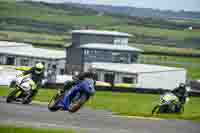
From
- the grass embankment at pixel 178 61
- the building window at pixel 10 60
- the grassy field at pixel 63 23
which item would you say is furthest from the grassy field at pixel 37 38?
the grass embankment at pixel 178 61

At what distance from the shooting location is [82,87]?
37.8 ft

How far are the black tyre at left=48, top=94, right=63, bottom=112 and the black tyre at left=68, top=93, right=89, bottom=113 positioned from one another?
229 millimetres

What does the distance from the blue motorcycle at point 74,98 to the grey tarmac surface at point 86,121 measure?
0.46 feet

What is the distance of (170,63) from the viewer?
40.2 feet

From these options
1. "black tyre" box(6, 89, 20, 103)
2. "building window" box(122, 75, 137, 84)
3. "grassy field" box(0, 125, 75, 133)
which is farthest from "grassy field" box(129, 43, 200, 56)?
"grassy field" box(0, 125, 75, 133)

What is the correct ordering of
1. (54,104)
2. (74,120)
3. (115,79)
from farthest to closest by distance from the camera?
(115,79) → (54,104) → (74,120)

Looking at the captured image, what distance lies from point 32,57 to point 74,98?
1.06 m

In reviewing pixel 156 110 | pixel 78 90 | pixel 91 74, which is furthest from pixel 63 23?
pixel 156 110

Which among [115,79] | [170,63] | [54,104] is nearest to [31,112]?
[54,104]

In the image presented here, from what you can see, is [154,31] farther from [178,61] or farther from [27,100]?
[27,100]

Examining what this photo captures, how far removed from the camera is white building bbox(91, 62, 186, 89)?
1179 cm

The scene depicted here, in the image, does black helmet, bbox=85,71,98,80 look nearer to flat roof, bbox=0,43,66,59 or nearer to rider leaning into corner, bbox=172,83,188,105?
flat roof, bbox=0,43,66,59

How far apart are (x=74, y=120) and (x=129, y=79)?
6.31 feet

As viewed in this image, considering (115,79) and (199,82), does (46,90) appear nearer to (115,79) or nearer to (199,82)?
(115,79)
